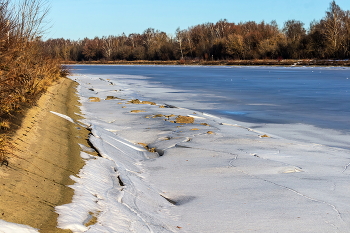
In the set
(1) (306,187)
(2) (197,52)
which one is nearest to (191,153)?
(1) (306,187)

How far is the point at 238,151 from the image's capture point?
907 centimetres

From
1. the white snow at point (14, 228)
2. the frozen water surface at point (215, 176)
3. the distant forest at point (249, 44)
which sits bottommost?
the frozen water surface at point (215, 176)

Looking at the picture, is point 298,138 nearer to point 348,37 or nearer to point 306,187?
point 306,187

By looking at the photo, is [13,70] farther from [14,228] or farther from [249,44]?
[249,44]

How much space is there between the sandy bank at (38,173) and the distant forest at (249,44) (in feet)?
103

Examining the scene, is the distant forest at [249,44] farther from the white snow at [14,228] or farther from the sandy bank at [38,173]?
the white snow at [14,228]

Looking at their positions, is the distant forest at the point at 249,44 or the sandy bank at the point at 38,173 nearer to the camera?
the sandy bank at the point at 38,173

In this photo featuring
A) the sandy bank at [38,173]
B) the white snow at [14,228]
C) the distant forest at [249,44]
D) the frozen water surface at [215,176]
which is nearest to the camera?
the white snow at [14,228]

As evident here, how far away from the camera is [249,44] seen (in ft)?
263

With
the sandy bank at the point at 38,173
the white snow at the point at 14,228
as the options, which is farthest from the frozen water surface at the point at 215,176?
the white snow at the point at 14,228

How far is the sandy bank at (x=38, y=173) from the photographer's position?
4.63 meters

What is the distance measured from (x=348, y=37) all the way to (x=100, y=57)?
3123 inches

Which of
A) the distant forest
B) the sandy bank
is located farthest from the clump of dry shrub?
the distant forest

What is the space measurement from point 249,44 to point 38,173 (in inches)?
3032
